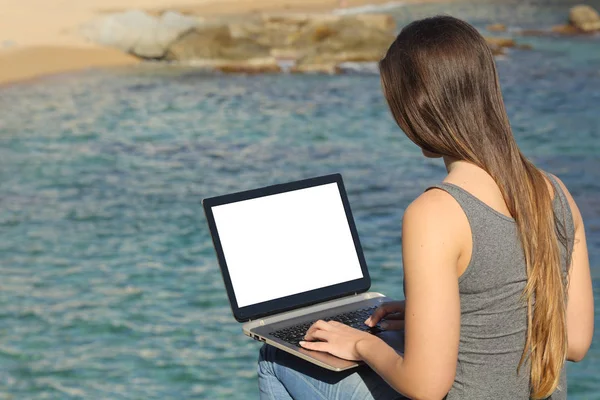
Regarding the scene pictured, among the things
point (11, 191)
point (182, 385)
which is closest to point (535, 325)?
point (182, 385)

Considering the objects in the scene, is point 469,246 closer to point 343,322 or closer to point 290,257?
point 343,322

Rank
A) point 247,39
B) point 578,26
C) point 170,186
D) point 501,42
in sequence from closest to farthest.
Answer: point 170,186 < point 247,39 < point 501,42 < point 578,26

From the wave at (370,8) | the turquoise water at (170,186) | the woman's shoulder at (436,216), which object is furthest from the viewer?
the wave at (370,8)

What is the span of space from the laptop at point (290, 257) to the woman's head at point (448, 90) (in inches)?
19.2

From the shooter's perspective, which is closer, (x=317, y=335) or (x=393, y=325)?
(x=317, y=335)

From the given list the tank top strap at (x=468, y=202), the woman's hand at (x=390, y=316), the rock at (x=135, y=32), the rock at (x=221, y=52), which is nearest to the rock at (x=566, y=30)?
the rock at (x=221, y=52)

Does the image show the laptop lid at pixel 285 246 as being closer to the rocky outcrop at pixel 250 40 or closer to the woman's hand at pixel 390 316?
the woman's hand at pixel 390 316

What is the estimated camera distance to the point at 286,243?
2.08 metres

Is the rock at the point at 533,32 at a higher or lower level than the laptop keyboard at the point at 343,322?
higher

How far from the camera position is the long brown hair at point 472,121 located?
155cm

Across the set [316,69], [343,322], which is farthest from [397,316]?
[316,69]

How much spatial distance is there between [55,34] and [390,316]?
1133 cm

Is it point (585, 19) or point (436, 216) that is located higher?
point (585, 19)

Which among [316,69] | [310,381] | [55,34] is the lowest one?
[310,381]
